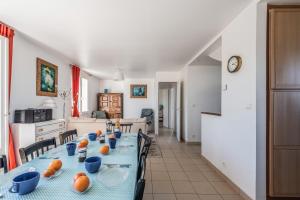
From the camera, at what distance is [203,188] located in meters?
2.55

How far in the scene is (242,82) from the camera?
2281mm

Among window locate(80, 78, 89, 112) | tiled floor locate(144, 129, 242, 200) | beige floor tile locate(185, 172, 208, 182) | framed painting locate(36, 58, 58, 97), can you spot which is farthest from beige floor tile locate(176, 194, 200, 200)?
window locate(80, 78, 89, 112)

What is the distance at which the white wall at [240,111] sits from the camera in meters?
2.06

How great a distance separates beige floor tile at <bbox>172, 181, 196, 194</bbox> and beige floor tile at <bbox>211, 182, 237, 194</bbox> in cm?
39

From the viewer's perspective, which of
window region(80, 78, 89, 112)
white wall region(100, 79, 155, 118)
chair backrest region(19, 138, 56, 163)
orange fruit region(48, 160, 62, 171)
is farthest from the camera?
white wall region(100, 79, 155, 118)

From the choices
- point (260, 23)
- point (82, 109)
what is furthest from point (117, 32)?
point (82, 109)

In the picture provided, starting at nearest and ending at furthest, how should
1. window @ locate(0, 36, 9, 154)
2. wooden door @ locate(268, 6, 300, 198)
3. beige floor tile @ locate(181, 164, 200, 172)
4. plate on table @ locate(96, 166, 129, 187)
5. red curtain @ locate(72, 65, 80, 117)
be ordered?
plate on table @ locate(96, 166, 129, 187) < wooden door @ locate(268, 6, 300, 198) < window @ locate(0, 36, 9, 154) < beige floor tile @ locate(181, 164, 200, 172) < red curtain @ locate(72, 65, 80, 117)

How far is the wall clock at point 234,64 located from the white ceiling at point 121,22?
0.60 meters

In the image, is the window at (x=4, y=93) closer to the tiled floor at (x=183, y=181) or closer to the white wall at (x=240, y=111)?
the tiled floor at (x=183, y=181)

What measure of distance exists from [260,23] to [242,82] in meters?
0.75

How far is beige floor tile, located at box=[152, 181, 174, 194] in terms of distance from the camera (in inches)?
96.8

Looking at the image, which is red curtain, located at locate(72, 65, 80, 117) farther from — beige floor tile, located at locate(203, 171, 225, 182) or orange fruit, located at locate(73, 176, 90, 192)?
orange fruit, located at locate(73, 176, 90, 192)

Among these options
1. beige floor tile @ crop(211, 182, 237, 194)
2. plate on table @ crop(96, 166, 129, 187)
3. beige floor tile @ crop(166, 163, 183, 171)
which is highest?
plate on table @ crop(96, 166, 129, 187)

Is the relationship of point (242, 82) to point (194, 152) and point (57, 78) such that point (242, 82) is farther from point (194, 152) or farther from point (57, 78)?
point (57, 78)
